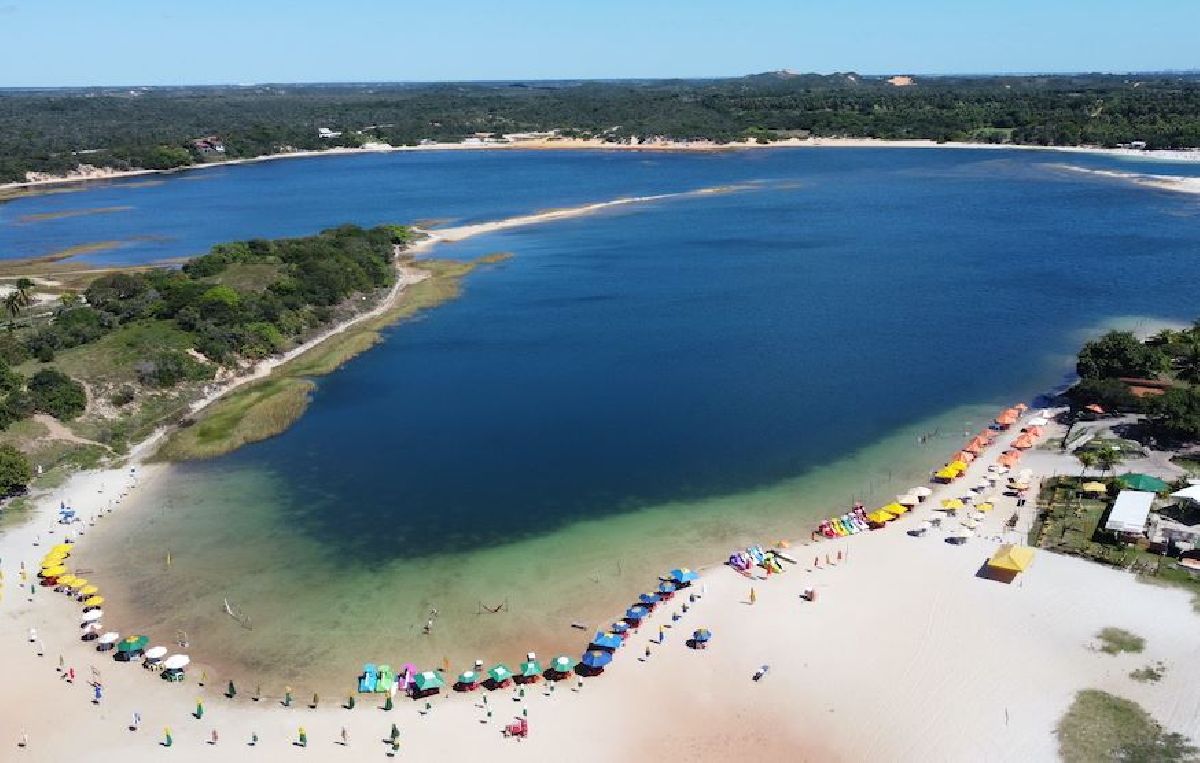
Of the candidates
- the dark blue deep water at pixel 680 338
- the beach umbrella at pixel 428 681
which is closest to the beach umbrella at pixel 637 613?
the beach umbrella at pixel 428 681

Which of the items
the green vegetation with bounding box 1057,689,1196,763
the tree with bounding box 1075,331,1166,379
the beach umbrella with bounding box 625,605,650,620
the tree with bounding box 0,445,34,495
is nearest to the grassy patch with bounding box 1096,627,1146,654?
the green vegetation with bounding box 1057,689,1196,763

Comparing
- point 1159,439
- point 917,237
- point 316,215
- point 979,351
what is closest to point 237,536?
point 1159,439

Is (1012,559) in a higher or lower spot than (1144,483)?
lower

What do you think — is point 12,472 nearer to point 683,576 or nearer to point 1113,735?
point 683,576

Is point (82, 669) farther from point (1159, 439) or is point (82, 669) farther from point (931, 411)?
point (1159, 439)

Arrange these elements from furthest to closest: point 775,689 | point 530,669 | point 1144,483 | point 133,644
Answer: point 1144,483 → point 133,644 → point 530,669 → point 775,689

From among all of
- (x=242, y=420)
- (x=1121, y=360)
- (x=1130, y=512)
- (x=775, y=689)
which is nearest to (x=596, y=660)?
(x=775, y=689)

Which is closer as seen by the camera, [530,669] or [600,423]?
[530,669]
